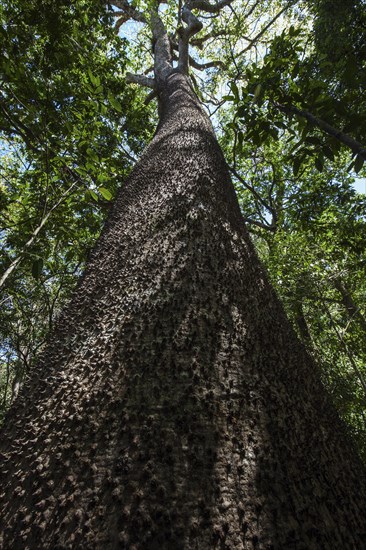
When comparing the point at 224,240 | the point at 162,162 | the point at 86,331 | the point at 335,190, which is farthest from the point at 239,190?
the point at 86,331

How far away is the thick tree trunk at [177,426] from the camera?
56 centimetres

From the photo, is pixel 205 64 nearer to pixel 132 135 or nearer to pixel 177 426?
pixel 132 135

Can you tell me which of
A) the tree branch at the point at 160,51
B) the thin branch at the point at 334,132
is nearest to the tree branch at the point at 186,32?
the tree branch at the point at 160,51

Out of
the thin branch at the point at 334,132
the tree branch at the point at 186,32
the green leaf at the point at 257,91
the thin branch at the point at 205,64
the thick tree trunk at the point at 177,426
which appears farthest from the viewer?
the thin branch at the point at 205,64

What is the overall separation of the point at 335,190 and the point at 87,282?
19.1 ft

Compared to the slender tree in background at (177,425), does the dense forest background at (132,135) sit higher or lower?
higher

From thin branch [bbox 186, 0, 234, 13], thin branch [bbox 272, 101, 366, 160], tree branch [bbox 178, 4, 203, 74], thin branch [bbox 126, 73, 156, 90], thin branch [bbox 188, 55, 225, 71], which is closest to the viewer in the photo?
thin branch [bbox 272, 101, 366, 160]

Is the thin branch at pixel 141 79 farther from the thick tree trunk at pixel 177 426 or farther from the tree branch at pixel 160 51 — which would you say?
the thick tree trunk at pixel 177 426

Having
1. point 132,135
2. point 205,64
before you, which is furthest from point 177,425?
point 205,64

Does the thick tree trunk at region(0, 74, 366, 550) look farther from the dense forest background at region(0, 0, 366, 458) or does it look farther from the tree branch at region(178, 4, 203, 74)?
the tree branch at region(178, 4, 203, 74)

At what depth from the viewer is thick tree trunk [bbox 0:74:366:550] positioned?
558 millimetres

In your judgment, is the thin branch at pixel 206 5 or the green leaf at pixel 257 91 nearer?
the green leaf at pixel 257 91

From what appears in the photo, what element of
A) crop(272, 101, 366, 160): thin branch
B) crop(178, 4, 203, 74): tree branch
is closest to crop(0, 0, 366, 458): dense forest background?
crop(272, 101, 366, 160): thin branch

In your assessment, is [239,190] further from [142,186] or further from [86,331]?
[86,331]
